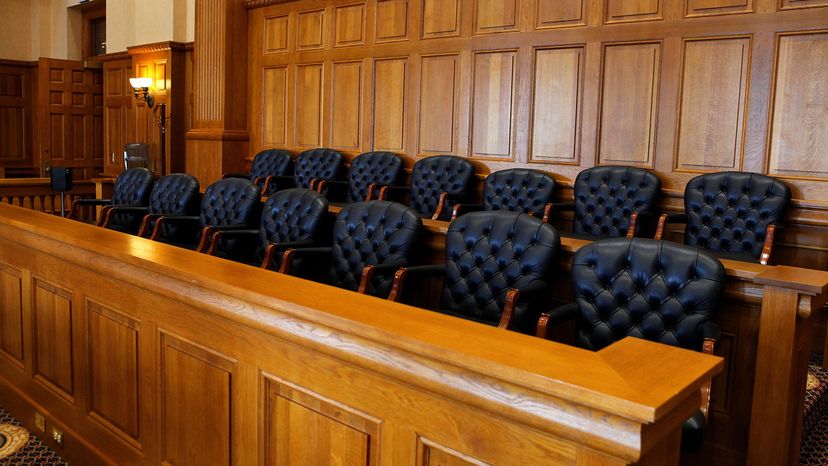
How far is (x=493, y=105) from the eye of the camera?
5352 mm

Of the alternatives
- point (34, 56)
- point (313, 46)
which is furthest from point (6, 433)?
point (34, 56)

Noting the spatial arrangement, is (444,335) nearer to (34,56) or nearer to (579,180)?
(579,180)

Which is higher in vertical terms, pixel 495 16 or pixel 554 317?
pixel 495 16

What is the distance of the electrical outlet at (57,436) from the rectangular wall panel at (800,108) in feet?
12.8

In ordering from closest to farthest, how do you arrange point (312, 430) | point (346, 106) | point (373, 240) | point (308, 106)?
point (312, 430) → point (373, 240) → point (346, 106) → point (308, 106)

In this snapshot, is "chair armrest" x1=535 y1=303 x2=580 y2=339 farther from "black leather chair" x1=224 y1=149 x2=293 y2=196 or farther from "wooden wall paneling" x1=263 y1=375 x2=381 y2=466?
"black leather chair" x1=224 y1=149 x2=293 y2=196

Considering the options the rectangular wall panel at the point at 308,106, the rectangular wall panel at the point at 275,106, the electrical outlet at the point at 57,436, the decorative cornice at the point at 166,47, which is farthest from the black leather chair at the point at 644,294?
the decorative cornice at the point at 166,47

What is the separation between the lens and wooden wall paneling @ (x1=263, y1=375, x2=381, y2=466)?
5.07 ft

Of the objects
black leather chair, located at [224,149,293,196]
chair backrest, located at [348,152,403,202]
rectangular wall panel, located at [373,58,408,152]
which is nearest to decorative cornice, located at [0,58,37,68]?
black leather chair, located at [224,149,293,196]

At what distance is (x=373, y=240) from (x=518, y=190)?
5.61ft

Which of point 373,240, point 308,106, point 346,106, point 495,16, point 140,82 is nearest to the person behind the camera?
point 373,240

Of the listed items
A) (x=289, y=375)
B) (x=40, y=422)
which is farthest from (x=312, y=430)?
(x=40, y=422)

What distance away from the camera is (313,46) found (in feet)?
21.7

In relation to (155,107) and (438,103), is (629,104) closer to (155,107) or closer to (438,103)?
(438,103)
